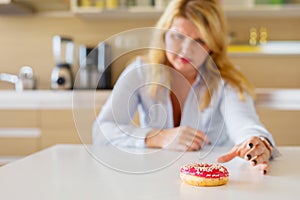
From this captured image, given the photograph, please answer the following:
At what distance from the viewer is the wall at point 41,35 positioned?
322cm

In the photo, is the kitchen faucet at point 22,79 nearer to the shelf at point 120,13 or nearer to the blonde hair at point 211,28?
the shelf at point 120,13

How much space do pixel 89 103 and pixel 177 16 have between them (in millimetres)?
656

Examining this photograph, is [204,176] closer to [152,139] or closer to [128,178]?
[128,178]

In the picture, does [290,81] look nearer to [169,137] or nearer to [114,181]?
[169,137]

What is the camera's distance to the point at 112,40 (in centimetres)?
82

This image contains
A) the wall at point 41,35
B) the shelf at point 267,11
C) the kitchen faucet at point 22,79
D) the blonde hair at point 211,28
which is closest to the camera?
the blonde hair at point 211,28

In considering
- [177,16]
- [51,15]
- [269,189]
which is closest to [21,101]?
[51,15]

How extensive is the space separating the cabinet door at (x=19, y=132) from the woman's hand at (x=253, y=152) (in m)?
1.88

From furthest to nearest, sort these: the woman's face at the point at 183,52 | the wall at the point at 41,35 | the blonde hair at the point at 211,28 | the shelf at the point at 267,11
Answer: the wall at the point at 41,35 < the shelf at the point at 267,11 < the blonde hair at the point at 211,28 < the woman's face at the point at 183,52

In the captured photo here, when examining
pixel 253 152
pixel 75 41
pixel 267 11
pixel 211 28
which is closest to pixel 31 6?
pixel 75 41

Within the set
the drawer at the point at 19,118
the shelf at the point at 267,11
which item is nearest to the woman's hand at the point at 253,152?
the drawer at the point at 19,118

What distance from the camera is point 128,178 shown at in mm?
768

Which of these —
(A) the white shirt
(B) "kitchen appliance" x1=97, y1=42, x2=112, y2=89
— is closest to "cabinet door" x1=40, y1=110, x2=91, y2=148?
(B) "kitchen appliance" x1=97, y1=42, x2=112, y2=89

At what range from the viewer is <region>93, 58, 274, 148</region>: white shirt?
0.89 m
